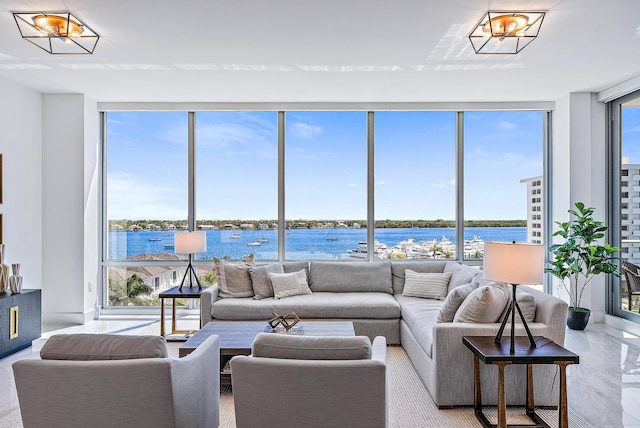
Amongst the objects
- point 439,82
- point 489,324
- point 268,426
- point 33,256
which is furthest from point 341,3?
point 33,256

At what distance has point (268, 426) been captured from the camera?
1872mm

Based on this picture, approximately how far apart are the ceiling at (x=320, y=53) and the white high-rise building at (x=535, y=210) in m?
1.11

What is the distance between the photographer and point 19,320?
4.19m

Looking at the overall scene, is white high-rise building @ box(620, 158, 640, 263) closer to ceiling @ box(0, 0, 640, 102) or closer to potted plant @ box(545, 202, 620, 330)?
potted plant @ box(545, 202, 620, 330)

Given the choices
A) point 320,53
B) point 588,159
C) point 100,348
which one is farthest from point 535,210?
point 100,348

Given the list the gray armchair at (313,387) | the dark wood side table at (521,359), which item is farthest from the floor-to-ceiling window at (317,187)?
the gray armchair at (313,387)

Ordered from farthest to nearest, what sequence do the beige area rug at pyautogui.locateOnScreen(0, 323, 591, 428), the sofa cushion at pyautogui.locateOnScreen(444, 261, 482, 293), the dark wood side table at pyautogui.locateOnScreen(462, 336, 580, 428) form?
the sofa cushion at pyautogui.locateOnScreen(444, 261, 482, 293)
the beige area rug at pyautogui.locateOnScreen(0, 323, 591, 428)
the dark wood side table at pyautogui.locateOnScreen(462, 336, 580, 428)

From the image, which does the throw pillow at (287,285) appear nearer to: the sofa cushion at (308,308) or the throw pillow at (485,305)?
the sofa cushion at (308,308)

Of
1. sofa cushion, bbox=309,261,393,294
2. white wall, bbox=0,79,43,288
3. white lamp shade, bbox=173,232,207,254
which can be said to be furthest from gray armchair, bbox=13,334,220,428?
white wall, bbox=0,79,43,288

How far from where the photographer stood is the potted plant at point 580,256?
4898 millimetres

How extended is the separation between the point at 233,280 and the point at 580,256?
4014 mm

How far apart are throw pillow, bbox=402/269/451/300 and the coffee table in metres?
1.29

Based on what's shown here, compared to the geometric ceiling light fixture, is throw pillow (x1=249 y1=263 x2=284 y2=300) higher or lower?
lower

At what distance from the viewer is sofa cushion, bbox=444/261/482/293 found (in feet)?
13.8
